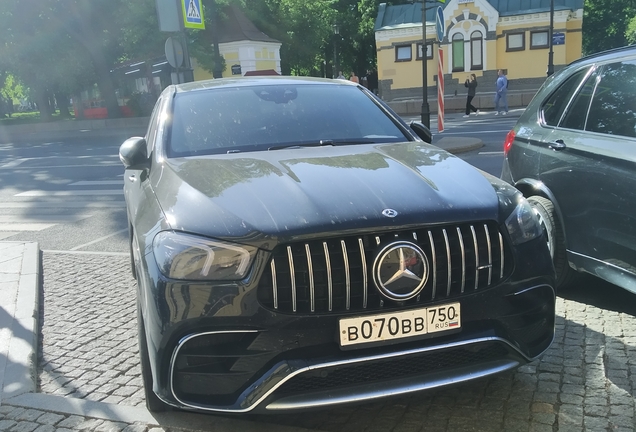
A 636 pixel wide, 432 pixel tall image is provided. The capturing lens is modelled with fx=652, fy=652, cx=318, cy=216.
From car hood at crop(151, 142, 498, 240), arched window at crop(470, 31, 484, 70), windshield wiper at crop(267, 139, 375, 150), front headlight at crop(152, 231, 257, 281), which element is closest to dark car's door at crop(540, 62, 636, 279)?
car hood at crop(151, 142, 498, 240)

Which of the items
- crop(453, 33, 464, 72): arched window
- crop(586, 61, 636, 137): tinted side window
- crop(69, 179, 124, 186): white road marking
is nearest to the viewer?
crop(586, 61, 636, 137): tinted side window

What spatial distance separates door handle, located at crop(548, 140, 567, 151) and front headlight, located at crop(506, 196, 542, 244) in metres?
1.56

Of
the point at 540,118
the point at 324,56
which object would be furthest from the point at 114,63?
the point at 540,118

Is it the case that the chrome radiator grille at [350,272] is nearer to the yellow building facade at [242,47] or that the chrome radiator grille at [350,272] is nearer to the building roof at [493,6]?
the building roof at [493,6]

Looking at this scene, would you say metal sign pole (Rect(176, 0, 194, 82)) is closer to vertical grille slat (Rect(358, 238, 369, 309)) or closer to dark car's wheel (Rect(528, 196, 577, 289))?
dark car's wheel (Rect(528, 196, 577, 289))

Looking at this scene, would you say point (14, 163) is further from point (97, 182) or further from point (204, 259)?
point (204, 259)

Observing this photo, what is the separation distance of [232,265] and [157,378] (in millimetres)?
572

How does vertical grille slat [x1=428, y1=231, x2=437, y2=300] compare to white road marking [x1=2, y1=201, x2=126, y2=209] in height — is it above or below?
above

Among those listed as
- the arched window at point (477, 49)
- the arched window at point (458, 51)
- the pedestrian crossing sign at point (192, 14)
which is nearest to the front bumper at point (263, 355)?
the pedestrian crossing sign at point (192, 14)

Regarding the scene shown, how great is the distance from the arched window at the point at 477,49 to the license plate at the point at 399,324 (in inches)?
1544

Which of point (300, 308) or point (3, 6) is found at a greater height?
point (3, 6)

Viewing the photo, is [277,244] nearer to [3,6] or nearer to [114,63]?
[3,6]

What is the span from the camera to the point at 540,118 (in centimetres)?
505

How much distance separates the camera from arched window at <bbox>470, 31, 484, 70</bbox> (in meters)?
39.5
